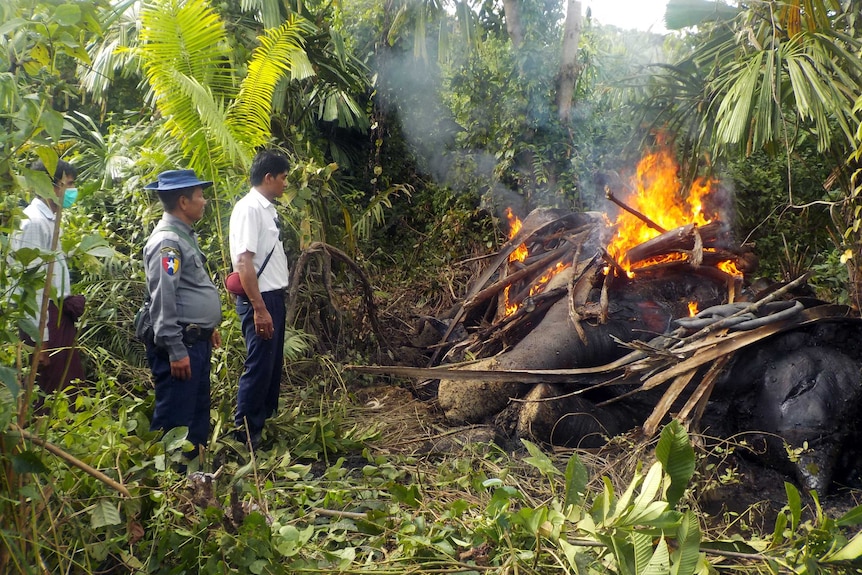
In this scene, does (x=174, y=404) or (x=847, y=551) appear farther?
(x=174, y=404)

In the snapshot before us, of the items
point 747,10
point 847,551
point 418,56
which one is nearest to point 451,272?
point 418,56

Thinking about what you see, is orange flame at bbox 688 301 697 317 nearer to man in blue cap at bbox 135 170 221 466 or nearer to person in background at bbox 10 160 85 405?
man in blue cap at bbox 135 170 221 466

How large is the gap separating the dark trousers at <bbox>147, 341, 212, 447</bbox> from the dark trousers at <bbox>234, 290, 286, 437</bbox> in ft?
1.79

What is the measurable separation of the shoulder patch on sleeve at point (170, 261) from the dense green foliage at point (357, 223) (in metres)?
0.50

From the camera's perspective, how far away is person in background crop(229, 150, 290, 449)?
167 inches

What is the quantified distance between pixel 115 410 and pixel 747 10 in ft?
17.3

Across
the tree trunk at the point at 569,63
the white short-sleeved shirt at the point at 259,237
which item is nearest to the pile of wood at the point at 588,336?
the white short-sleeved shirt at the point at 259,237

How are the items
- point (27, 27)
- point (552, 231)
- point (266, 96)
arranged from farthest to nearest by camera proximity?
point (552, 231), point (266, 96), point (27, 27)

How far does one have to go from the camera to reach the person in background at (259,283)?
423 cm

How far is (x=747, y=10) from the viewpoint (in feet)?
17.0

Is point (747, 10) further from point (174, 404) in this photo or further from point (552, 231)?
point (174, 404)

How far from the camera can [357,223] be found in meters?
8.16

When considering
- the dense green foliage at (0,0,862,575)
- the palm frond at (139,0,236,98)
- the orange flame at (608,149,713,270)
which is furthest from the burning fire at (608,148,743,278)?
the palm frond at (139,0,236,98)

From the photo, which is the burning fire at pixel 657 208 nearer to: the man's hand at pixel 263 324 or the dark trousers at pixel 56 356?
the man's hand at pixel 263 324
